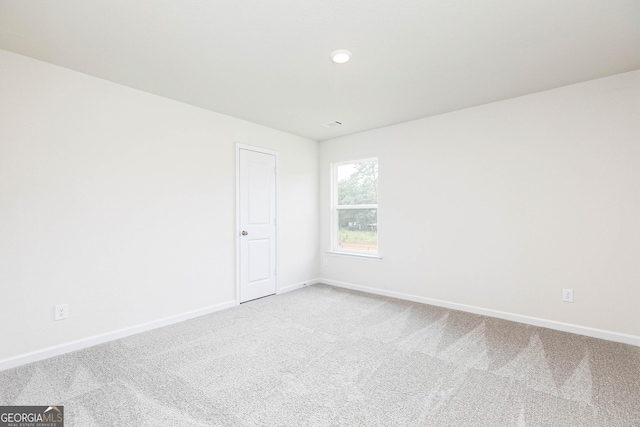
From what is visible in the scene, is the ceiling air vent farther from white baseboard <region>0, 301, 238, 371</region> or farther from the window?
white baseboard <region>0, 301, 238, 371</region>

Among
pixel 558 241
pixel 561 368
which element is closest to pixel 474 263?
pixel 558 241

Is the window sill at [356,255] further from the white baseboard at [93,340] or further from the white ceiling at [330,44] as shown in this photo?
the white ceiling at [330,44]

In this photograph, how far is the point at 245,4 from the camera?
1830 millimetres

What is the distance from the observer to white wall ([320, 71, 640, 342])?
9.04 ft

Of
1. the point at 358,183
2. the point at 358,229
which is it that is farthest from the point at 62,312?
the point at 358,183

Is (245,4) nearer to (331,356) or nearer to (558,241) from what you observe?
(331,356)

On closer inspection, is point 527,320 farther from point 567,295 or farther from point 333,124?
point 333,124

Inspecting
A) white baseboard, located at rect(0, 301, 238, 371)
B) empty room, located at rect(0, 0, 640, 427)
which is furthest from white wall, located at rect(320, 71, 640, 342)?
white baseboard, located at rect(0, 301, 238, 371)

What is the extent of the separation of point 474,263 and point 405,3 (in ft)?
9.49

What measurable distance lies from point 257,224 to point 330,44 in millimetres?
2635

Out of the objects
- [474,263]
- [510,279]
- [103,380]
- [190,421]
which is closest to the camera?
[190,421]

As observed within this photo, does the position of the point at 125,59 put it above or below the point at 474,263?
above

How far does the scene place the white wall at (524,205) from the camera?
2.76 m

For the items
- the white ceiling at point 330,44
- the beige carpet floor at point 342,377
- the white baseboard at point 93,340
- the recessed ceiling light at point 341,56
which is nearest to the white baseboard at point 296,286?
the white baseboard at point 93,340
